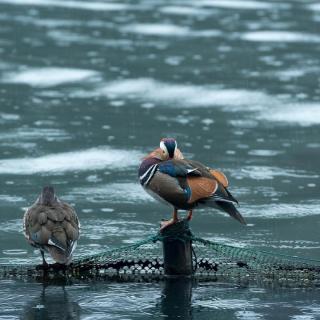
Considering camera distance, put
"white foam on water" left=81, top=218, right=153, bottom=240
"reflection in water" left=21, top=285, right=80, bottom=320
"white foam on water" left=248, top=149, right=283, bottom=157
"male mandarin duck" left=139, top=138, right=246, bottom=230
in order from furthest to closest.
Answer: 1. "white foam on water" left=248, top=149, right=283, bottom=157
2. "white foam on water" left=81, top=218, right=153, bottom=240
3. "male mandarin duck" left=139, top=138, right=246, bottom=230
4. "reflection in water" left=21, top=285, right=80, bottom=320

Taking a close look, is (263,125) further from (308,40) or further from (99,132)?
(308,40)

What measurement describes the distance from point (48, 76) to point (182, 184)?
958cm

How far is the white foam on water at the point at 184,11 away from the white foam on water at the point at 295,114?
7877mm

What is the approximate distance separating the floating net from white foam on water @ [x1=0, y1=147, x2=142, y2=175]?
378cm

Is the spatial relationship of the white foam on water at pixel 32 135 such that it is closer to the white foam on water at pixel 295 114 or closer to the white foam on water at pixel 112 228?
the white foam on water at pixel 295 114

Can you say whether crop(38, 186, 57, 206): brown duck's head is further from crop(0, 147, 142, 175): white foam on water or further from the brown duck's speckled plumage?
crop(0, 147, 142, 175): white foam on water

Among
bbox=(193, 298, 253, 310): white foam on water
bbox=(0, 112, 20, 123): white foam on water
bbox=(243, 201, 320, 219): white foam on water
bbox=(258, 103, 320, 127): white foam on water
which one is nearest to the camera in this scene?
bbox=(193, 298, 253, 310): white foam on water

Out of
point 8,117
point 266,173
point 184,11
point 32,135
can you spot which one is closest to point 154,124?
point 32,135

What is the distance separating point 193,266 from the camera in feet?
27.9

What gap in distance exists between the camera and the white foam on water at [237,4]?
24.4m

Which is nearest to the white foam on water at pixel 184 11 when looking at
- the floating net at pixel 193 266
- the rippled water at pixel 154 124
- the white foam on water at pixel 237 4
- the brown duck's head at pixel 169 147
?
the rippled water at pixel 154 124

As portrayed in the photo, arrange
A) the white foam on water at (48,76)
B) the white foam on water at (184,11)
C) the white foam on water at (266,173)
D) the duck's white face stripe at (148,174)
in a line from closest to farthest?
the duck's white face stripe at (148,174) < the white foam on water at (266,173) < the white foam on water at (48,76) < the white foam on water at (184,11)

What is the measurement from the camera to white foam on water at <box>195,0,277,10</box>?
24.4 meters

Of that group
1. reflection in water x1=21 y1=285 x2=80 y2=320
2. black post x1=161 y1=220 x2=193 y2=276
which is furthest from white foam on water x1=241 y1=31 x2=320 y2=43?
reflection in water x1=21 y1=285 x2=80 y2=320
